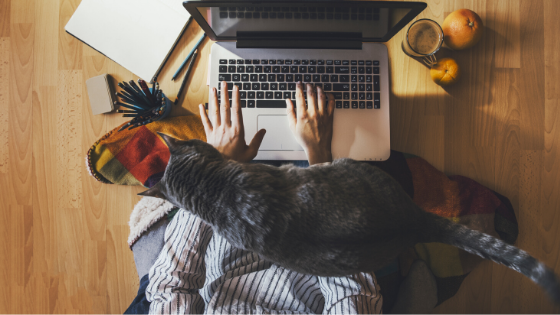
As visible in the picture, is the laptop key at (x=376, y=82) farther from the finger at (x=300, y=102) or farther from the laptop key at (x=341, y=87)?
the finger at (x=300, y=102)

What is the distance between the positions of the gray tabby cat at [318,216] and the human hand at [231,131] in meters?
0.15

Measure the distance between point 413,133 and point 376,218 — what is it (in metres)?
0.47

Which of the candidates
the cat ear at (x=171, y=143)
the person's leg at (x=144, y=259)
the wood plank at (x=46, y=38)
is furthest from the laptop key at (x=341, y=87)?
the wood plank at (x=46, y=38)

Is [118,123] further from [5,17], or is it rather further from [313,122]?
[313,122]

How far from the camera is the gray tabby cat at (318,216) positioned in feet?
2.12

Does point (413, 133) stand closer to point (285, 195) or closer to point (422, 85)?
point (422, 85)

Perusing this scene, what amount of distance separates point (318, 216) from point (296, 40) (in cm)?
56

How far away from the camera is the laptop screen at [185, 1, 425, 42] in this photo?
2.26 ft

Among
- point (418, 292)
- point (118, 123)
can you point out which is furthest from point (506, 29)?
point (118, 123)

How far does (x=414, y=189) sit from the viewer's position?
3.41ft

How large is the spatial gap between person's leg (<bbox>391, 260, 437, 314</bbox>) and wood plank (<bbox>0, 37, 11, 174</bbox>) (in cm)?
152

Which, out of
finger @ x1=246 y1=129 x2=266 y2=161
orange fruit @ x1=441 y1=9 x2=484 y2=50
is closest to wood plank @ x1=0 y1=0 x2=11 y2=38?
finger @ x1=246 y1=129 x2=266 y2=161

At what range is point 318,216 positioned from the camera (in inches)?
25.8

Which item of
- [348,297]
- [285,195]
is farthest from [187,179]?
[348,297]
